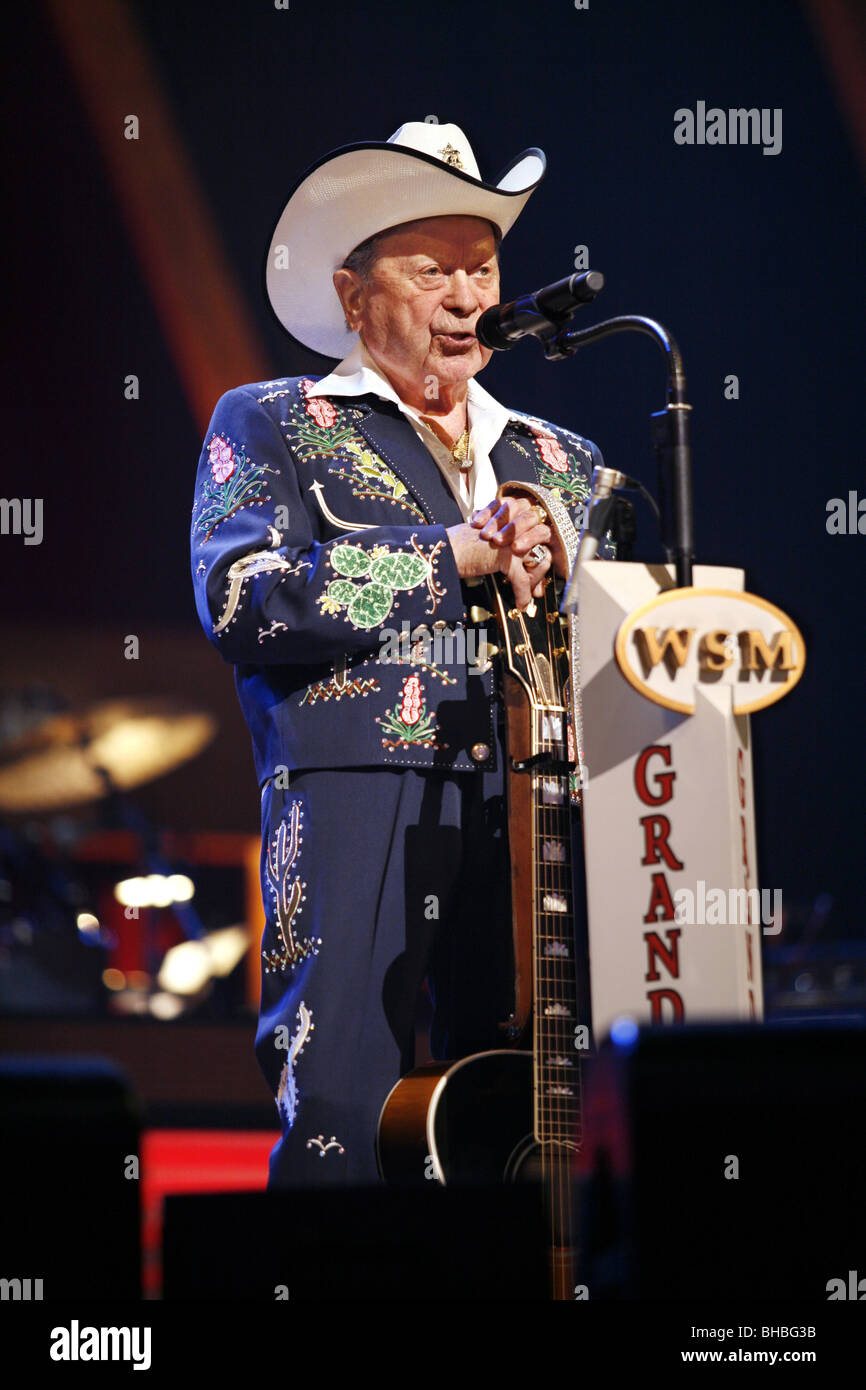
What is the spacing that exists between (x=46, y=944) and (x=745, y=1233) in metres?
3.62

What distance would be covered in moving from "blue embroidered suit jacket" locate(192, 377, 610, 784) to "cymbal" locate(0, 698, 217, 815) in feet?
7.70

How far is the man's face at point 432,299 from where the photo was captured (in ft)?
8.55

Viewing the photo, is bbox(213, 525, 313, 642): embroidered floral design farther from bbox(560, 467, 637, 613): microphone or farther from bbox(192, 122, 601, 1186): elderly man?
bbox(560, 467, 637, 613): microphone

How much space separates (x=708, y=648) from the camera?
1938 mm

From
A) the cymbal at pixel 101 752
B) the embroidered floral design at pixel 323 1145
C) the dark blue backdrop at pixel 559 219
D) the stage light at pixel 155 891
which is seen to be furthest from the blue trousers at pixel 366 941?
the stage light at pixel 155 891

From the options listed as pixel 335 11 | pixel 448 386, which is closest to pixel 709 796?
pixel 448 386

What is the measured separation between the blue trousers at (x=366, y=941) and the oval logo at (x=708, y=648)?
22.4 inches

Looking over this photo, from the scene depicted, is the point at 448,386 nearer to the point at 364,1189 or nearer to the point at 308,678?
the point at 308,678

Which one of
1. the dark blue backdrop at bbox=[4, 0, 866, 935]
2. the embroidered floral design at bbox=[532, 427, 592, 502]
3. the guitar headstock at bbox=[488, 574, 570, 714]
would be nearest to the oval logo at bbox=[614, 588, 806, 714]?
the guitar headstock at bbox=[488, 574, 570, 714]

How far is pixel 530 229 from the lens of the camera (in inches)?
149

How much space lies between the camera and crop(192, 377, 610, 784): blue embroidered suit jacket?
2354 millimetres

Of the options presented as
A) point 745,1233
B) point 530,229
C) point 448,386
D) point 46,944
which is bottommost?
point 745,1233

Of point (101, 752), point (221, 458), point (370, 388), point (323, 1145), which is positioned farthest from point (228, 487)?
point (101, 752)

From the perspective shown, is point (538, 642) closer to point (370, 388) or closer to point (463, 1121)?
point (370, 388)
